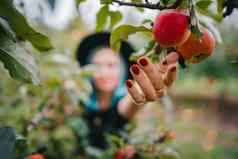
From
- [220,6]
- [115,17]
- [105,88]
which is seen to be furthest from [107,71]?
[220,6]

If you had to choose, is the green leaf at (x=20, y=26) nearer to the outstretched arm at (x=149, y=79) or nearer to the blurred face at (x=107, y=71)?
the outstretched arm at (x=149, y=79)

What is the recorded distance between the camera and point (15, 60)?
0.54 m

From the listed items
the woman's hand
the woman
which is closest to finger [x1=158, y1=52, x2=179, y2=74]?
the woman's hand

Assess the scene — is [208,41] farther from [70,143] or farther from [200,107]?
[200,107]

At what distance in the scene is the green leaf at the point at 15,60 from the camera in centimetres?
53

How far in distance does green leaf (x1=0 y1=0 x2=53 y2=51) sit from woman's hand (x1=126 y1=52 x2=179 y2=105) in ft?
0.49

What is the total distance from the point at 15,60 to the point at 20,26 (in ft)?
0.18

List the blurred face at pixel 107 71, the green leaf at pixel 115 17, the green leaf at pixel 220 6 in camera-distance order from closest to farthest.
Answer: the green leaf at pixel 220 6
the green leaf at pixel 115 17
the blurred face at pixel 107 71

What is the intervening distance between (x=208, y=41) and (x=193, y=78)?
8850mm

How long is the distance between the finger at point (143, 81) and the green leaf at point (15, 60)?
0.40ft

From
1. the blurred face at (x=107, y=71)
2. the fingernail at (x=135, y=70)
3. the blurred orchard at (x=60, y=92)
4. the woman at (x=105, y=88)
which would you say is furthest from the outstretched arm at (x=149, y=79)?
the blurred face at (x=107, y=71)

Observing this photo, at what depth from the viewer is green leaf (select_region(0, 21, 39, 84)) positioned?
534 mm

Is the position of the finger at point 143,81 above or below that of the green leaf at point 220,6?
below

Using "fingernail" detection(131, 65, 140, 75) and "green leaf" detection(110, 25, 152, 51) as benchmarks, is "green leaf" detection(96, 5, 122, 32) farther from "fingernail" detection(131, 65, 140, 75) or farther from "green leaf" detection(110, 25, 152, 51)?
"fingernail" detection(131, 65, 140, 75)
